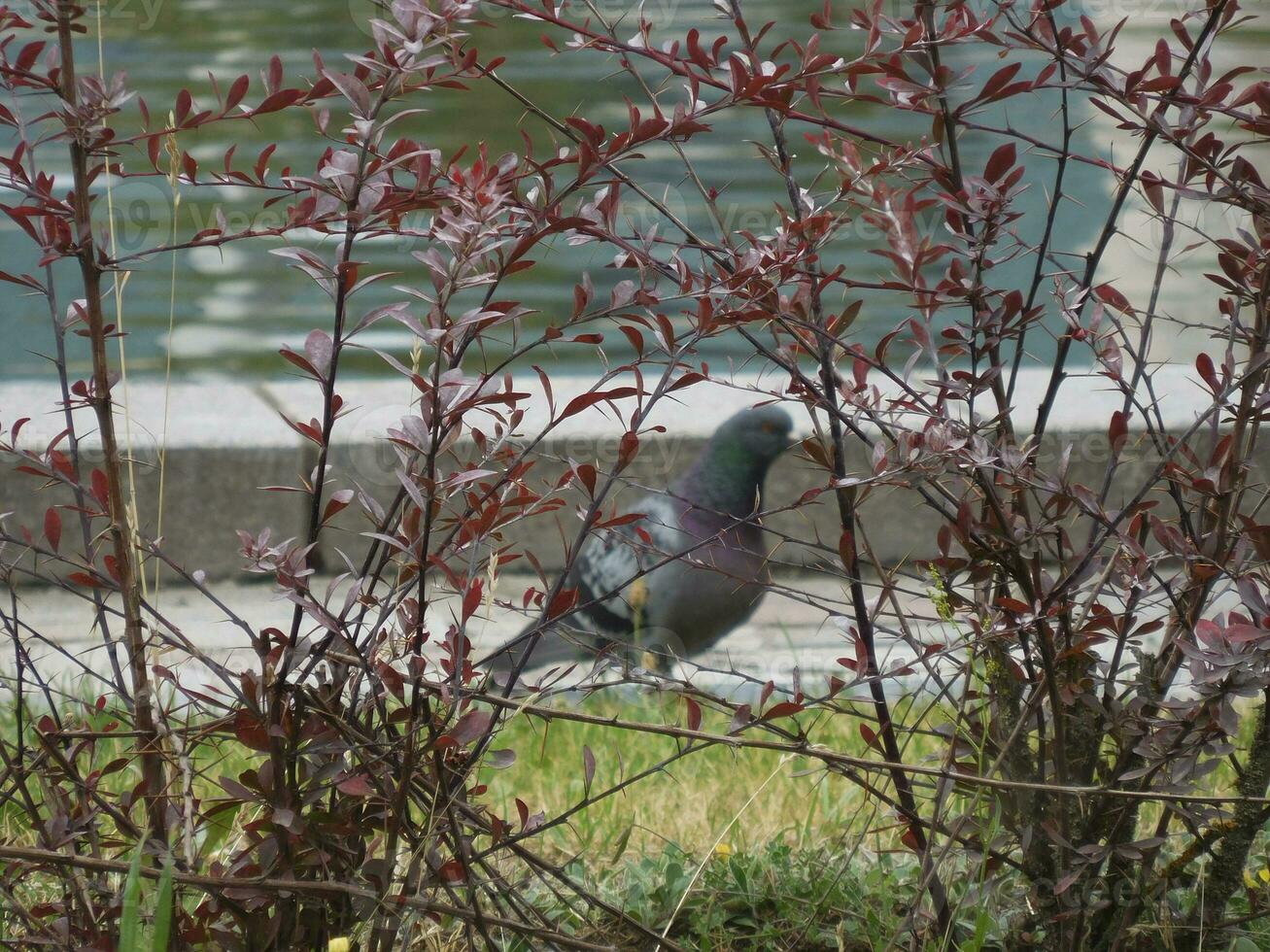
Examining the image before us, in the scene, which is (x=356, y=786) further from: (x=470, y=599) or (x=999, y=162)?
(x=999, y=162)

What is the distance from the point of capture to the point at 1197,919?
4.90 feet

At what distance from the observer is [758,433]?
11.6 feet

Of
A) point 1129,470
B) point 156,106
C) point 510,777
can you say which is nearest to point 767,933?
point 510,777

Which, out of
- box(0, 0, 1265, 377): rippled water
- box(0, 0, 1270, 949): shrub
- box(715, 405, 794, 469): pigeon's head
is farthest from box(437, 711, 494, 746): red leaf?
box(0, 0, 1265, 377): rippled water

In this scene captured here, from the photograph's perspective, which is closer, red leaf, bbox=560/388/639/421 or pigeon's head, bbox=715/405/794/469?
red leaf, bbox=560/388/639/421

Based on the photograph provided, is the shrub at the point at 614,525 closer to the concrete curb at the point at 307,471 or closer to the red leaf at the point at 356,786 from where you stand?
the red leaf at the point at 356,786

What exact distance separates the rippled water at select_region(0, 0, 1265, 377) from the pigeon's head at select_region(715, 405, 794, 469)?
2.14m

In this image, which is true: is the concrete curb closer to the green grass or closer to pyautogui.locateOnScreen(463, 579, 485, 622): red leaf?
the green grass

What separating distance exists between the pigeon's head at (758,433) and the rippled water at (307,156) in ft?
7.03

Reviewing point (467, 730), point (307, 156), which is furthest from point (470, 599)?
point (307, 156)

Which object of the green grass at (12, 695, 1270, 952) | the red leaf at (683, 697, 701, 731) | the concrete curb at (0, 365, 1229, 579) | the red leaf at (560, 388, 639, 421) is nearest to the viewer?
the red leaf at (560, 388, 639, 421)

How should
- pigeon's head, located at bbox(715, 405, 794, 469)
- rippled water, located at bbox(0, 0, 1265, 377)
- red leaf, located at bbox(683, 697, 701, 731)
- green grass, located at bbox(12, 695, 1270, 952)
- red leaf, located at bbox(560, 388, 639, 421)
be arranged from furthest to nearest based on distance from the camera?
rippled water, located at bbox(0, 0, 1265, 377) → pigeon's head, located at bbox(715, 405, 794, 469) → green grass, located at bbox(12, 695, 1270, 952) → red leaf, located at bbox(683, 697, 701, 731) → red leaf, located at bbox(560, 388, 639, 421)

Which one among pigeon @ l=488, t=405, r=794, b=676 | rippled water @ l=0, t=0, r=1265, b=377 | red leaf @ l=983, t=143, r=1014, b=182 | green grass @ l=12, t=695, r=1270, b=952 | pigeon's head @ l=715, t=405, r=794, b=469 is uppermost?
rippled water @ l=0, t=0, r=1265, b=377

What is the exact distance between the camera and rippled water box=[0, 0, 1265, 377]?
5777mm
